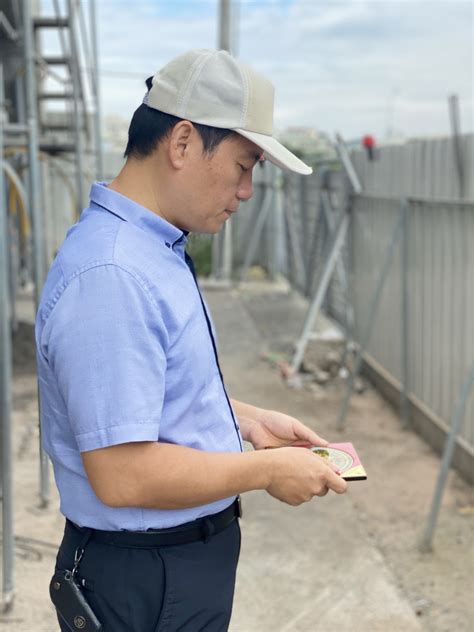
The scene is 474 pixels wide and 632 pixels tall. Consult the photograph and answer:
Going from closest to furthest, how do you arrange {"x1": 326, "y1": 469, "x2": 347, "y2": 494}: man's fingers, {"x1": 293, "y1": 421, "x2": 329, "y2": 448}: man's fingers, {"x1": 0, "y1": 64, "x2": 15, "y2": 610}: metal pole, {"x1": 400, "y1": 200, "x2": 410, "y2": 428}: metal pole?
{"x1": 326, "y1": 469, "x2": 347, "y2": 494}: man's fingers
{"x1": 293, "y1": 421, "x2": 329, "y2": 448}: man's fingers
{"x1": 0, "y1": 64, "x2": 15, "y2": 610}: metal pole
{"x1": 400, "y1": 200, "x2": 410, "y2": 428}: metal pole

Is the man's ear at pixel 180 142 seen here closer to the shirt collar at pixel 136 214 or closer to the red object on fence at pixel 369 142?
the shirt collar at pixel 136 214

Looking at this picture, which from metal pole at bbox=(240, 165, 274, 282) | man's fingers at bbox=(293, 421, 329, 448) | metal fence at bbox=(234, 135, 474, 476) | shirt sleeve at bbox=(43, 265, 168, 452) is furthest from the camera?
metal pole at bbox=(240, 165, 274, 282)

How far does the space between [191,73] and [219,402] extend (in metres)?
0.68

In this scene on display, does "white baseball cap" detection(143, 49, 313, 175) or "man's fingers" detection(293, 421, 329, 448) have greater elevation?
"white baseball cap" detection(143, 49, 313, 175)

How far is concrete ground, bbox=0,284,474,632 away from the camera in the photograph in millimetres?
3734

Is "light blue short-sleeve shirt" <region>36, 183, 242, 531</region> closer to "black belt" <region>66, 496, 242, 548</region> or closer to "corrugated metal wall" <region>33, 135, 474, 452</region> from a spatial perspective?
"black belt" <region>66, 496, 242, 548</region>

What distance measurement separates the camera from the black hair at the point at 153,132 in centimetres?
164

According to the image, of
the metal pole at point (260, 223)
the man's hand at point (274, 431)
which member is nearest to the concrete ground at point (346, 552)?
the man's hand at point (274, 431)

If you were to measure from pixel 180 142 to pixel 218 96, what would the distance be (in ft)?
0.38

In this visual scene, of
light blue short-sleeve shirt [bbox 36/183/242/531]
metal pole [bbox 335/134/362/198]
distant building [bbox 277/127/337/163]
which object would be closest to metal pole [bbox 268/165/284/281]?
distant building [bbox 277/127/337/163]

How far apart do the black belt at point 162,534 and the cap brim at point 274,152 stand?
77 centimetres

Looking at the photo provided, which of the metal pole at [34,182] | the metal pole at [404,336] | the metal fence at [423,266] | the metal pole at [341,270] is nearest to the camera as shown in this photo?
the metal pole at [34,182]

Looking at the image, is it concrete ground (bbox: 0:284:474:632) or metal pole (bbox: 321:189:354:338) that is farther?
metal pole (bbox: 321:189:354:338)

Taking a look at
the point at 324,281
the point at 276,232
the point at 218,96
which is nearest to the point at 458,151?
the point at 324,281
